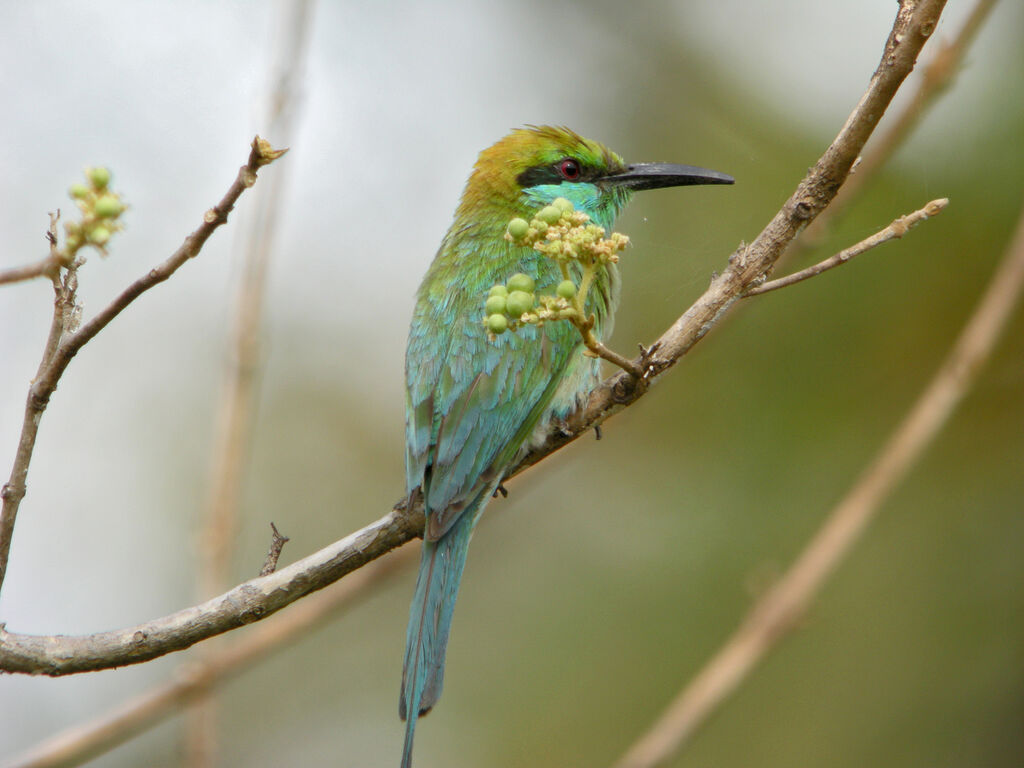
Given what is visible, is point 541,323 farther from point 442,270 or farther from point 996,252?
point 996,252

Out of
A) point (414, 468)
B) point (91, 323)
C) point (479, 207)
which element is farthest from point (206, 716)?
point (479, 207)

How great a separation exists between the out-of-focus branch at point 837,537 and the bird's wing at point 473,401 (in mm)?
790

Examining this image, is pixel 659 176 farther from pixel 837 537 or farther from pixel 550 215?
pixel 550 215

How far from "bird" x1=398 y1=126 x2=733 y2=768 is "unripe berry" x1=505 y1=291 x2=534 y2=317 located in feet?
3.40

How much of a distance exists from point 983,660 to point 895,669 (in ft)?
1.22

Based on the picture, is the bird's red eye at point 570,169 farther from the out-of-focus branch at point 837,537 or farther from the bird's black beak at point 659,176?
the out-of-focus branch at point 837,537

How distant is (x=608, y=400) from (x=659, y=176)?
157 centimetres

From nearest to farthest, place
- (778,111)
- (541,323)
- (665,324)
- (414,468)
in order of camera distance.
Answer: (541,323), (414,468), (665,324), (778,111)

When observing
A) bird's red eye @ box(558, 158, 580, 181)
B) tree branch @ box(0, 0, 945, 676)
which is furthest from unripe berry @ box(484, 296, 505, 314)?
bird's red eye @ box(558, 158, 580, 181)

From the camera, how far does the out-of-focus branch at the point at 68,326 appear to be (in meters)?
1.55

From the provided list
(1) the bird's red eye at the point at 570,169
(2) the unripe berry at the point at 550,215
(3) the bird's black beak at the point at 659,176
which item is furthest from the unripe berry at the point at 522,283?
(1) the bird's red eye at the point at 570,169

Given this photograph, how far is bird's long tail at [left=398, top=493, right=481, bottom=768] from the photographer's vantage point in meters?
2.61

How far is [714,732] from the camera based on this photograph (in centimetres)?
463

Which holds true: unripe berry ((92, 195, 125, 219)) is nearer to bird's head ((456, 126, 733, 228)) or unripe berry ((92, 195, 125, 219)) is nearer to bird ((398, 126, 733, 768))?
bird ((398, 126, 733, 768))
